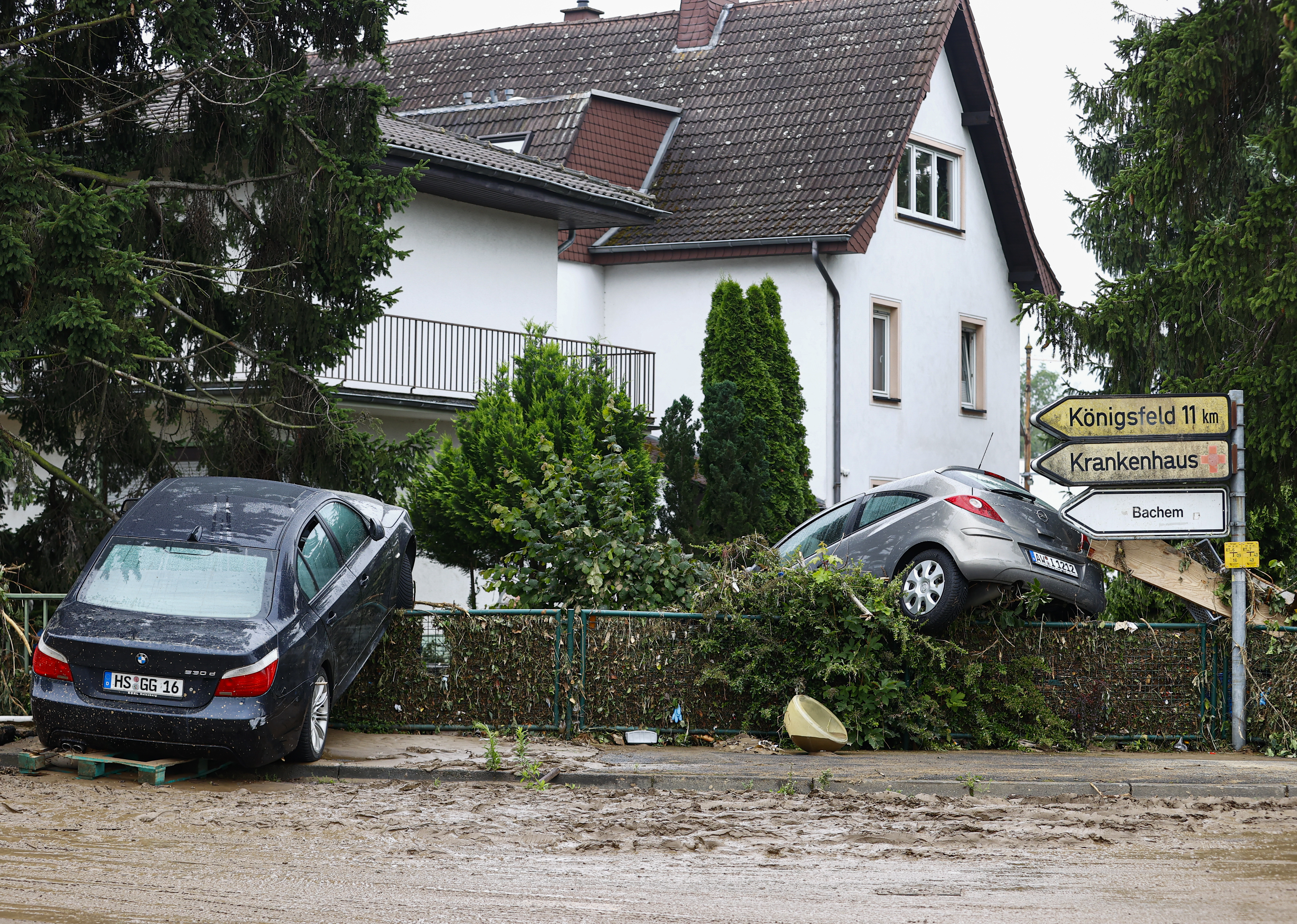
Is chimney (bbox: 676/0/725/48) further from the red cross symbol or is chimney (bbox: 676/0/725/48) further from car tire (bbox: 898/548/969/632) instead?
car tire (bbox: 898/548/969/632)

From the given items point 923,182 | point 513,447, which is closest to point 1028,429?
point 923,182

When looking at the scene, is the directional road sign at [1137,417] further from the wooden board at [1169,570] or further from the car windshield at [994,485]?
the wooden board at [1169,570]

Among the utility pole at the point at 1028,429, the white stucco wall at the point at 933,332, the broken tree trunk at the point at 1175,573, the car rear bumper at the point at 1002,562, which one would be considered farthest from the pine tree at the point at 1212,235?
the utility pole at the point at 1028,429

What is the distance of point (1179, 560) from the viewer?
13039 millimetres

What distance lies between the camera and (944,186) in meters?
30.4

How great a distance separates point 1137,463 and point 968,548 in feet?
5.79

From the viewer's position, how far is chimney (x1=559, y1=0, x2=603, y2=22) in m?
36.1

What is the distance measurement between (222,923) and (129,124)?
11.6 m

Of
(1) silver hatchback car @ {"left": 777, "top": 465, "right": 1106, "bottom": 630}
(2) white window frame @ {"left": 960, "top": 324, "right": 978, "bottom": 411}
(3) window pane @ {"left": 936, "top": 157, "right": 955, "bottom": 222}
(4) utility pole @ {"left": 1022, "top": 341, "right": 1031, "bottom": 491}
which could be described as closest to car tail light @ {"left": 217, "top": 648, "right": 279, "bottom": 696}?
(1) silver hatchback car @ {"left": 777, "top": 465, "right": 1106, "bottom": 630}

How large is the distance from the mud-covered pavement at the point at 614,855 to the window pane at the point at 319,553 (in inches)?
61.1

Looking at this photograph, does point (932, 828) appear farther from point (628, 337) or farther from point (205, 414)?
point (628, 337)

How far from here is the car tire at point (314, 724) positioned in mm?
10641

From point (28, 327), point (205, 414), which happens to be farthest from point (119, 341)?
point (205, 414)

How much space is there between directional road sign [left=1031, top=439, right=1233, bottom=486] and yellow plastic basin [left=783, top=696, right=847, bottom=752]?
2746 millimetres
